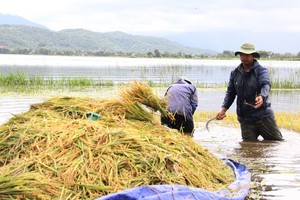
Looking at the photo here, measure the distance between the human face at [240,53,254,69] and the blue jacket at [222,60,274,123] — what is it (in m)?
0.08

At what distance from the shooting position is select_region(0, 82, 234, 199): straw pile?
3721 mm

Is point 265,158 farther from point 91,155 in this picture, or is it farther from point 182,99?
point 91,155

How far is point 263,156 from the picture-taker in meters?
7.62

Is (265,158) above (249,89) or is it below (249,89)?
below

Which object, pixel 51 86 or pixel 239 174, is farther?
pixel 51 86

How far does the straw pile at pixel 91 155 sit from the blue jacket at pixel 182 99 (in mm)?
2085

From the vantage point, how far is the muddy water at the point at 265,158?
18.6 feet

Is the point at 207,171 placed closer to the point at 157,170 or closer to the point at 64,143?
the point at 157,170

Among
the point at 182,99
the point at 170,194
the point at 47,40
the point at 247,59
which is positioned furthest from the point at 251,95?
the point at 47,40

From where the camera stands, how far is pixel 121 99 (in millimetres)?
5227

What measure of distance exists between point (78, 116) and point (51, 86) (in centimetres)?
1713

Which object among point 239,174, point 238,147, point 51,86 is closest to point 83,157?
point 239,174

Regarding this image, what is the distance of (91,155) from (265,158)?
4.34 m

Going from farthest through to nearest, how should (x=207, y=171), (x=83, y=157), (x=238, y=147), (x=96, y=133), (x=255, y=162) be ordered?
(x=238, y=147)
(x=255, y=162)
(x=207, y=171)
(x=96, y=133)
(x=83, y=157)
